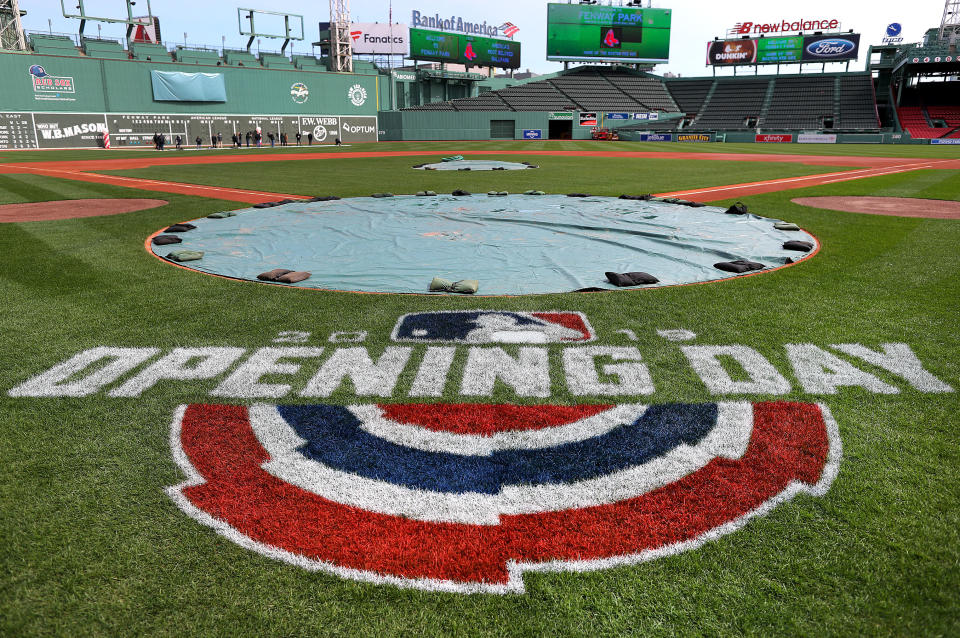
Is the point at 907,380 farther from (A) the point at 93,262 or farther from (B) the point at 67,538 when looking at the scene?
(A) the point at 93,262

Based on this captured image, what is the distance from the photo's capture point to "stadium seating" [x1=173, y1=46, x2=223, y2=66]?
4932 centimetres

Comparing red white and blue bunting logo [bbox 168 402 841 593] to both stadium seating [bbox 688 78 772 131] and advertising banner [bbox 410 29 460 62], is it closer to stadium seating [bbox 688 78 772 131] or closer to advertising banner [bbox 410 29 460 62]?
stadium seating [bbox 688 78 772 131]

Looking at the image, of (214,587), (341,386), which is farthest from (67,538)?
(341,386)

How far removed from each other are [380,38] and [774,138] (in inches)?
1673

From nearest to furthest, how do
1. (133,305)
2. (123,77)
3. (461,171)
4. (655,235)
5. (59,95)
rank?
(133,305) < (655,235) < (461,171) < (59,95) < (123,77)

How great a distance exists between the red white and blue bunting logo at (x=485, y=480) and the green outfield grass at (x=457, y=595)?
0.09m

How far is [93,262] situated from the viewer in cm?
634

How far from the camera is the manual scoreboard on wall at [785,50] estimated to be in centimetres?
5909

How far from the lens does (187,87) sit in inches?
1718

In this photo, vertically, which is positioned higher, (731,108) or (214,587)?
(731,108)

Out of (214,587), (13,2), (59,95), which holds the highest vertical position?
(13,2)

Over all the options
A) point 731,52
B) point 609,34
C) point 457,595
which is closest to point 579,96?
point 609,34

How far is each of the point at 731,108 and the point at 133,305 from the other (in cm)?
6161

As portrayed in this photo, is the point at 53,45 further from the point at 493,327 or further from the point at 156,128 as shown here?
the point at 493,327
